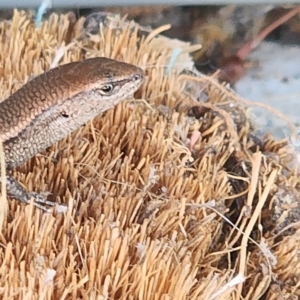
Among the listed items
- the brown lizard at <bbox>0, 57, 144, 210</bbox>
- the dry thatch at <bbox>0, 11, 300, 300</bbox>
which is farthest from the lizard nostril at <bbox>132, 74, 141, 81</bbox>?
the dry thatch at <bbox>0, 11, 300, 300</bbox>

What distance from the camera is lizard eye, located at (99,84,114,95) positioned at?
0.72 meters

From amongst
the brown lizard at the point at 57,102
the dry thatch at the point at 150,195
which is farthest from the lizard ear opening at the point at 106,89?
the dry thatch at the point at 150,195

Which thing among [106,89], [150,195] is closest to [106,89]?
[106,89]

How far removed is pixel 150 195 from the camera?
0.76 m

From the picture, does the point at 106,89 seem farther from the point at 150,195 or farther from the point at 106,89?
the point at 150,195

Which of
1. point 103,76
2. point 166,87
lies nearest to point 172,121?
point 166,87

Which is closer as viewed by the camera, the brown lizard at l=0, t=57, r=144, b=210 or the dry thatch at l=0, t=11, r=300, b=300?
the dry thatch at l=0, t=11, r=300, b=300

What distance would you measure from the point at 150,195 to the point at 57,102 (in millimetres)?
180

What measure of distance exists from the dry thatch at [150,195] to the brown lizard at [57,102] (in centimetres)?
5

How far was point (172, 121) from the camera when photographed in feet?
3.05

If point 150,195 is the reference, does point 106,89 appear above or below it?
above

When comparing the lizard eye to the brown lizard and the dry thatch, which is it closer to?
the brown lizard

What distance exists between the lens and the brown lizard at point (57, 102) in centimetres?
72

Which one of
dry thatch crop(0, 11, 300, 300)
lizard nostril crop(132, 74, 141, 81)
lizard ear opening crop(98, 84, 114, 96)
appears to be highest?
lizard nostril crop(132, 74, 141, 81)
